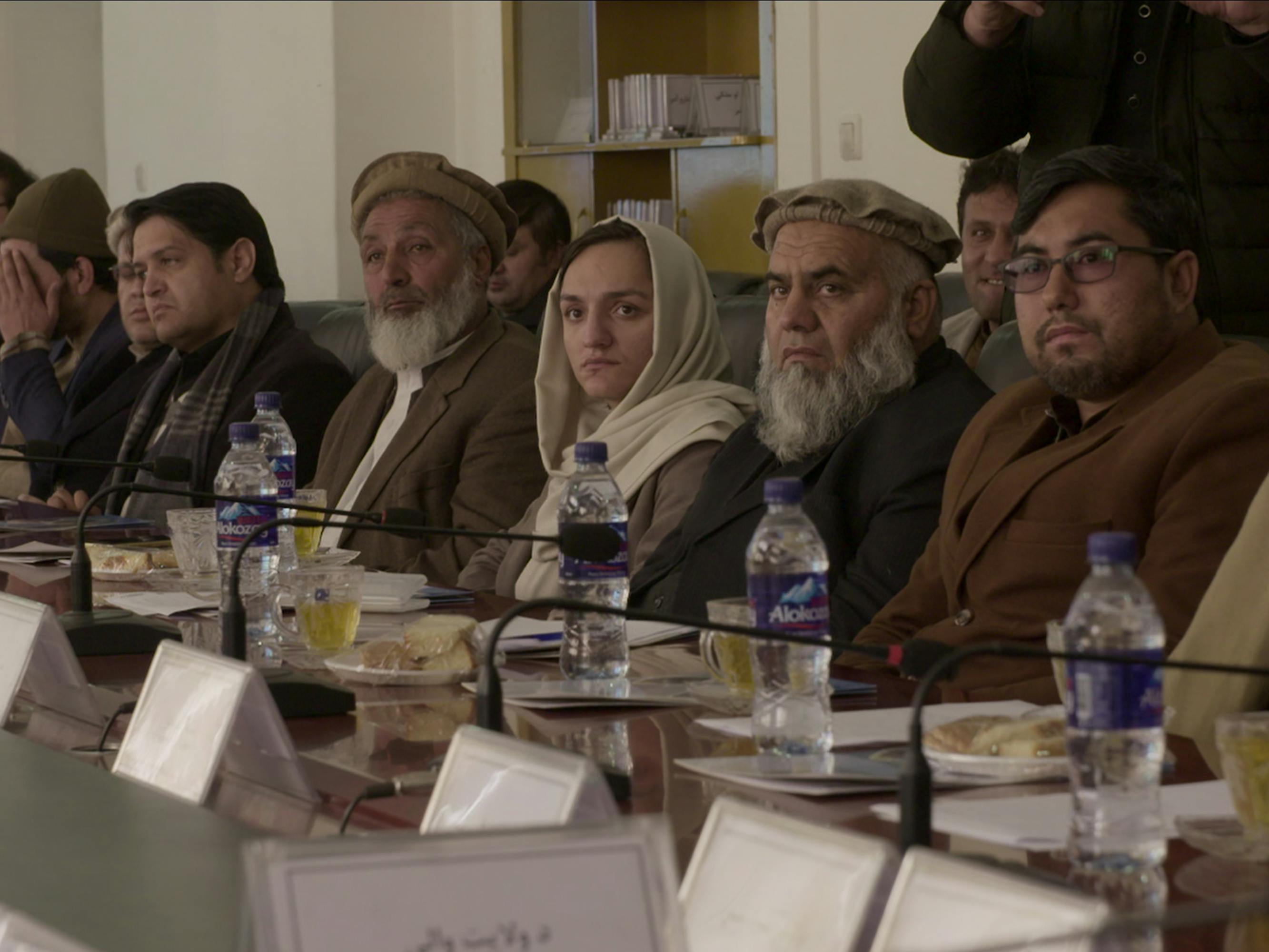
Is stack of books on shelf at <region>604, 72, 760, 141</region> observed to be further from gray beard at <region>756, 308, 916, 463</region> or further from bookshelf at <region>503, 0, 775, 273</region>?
gray beard at <region>756, 308, 916, 463</region>

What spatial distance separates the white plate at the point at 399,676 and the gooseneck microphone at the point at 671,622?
0.48 metres

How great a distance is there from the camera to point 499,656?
6.66 feet

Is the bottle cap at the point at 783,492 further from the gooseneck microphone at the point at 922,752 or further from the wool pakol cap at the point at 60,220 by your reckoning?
the wool pakol cap at the point at 60,220

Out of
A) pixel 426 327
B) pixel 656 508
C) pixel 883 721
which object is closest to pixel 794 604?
pixel 883 721

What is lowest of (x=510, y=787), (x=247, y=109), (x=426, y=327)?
(x=510, y=787)

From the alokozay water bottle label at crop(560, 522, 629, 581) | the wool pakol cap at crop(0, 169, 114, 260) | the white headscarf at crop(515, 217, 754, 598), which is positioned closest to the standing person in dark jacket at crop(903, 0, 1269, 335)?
the white headscarf at crop(515, 217, 754, 598)

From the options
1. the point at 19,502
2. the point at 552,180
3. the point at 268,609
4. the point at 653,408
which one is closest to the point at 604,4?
the point at 552,180

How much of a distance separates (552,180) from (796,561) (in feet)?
16.0

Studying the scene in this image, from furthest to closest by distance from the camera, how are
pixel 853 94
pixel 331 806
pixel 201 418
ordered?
1. pixel 853 94
2. pixel 201 418
3. pixel 331 806

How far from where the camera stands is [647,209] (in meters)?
6.26

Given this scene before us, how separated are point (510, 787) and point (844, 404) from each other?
1.82 m

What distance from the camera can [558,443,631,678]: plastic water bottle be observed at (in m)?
1.92

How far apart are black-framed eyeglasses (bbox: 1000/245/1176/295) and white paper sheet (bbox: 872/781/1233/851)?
3.74 feet

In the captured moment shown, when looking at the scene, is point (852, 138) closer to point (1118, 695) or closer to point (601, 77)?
point (601, 77)
